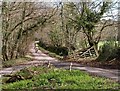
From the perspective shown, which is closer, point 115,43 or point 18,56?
point 115,43

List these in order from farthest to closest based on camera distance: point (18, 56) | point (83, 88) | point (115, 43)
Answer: point (18, 56), point (115, 43), point (83, 88)

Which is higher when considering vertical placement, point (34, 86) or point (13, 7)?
point (13, 7)

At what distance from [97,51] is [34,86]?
10369mm

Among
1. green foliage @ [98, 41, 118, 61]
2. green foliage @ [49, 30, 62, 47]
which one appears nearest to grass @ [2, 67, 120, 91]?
green foliage @ [98, 41, 118, 61]

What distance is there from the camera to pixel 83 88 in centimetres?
695

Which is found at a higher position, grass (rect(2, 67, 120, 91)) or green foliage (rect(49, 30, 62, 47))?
green foliage (rect(49, 30, 62, 47))

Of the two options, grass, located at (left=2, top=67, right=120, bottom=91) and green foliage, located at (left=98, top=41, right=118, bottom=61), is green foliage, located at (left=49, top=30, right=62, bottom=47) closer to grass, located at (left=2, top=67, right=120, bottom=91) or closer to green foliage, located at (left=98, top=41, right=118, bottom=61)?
green foliage, located at (left=98, top=41, right=118, bottom=61)

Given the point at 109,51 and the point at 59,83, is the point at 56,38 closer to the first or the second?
the point at 109,51

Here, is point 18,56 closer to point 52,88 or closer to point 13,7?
point 13,7

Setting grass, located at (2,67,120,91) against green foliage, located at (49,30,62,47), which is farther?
green foliage, located at (49,30,62,47)

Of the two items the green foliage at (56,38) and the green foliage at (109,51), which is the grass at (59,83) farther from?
the green foliage at (56,38)

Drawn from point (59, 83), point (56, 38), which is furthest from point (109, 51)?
point (56, 38)

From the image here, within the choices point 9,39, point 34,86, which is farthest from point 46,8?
point 34,86

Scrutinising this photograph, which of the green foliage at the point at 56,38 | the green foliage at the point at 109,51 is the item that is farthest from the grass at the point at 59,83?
the green foliage at the point at 56,38
